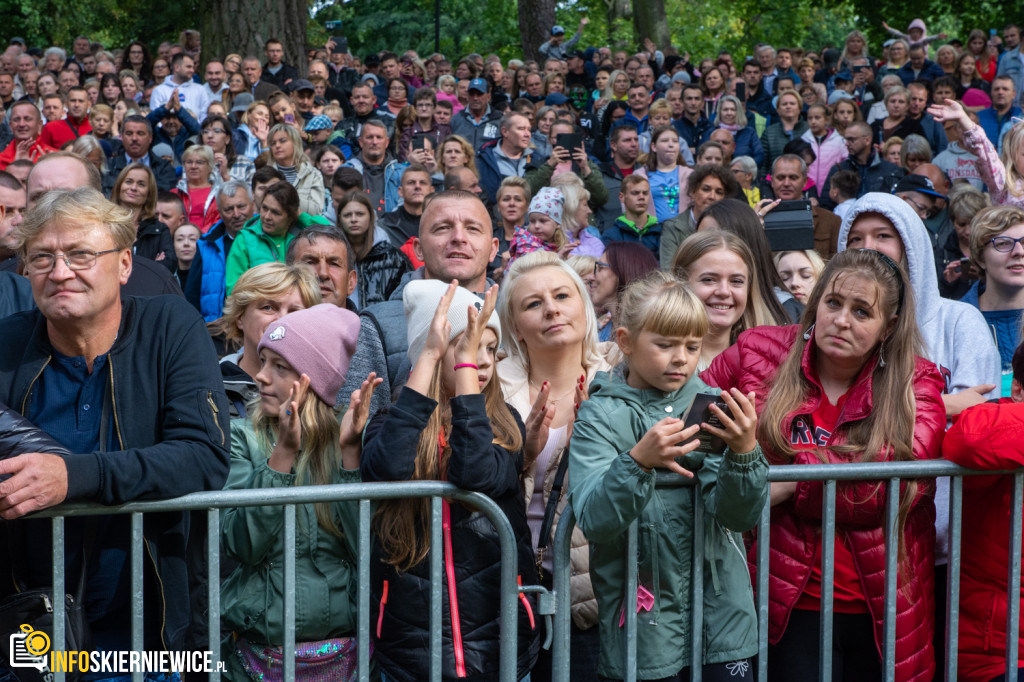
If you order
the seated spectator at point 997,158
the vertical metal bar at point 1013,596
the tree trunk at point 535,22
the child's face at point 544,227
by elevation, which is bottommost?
the vertical metal bar at point 1013,596

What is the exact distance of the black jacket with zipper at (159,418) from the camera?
2887 millimetres

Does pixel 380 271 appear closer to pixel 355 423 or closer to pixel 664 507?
pixel 355 423

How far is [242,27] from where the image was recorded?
18.1m

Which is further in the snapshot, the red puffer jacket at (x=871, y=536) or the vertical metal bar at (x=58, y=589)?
the red puffer jacket at (x=871, y=536)

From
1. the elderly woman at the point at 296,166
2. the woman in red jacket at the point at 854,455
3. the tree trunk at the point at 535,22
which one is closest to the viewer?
the woman in red jacket at the point at 854,455

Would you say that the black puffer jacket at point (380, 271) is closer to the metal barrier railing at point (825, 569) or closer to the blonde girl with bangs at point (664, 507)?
the blonde girl with bangs at point (664, 507)

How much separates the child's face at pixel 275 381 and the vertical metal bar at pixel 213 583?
0.63 metres

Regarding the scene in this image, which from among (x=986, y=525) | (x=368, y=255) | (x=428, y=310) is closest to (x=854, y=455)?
(x=986, y=525)

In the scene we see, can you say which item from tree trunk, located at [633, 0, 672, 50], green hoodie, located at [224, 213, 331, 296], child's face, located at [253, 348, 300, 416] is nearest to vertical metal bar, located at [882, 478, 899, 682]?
child's face, located at [253, 348, 300, 416]

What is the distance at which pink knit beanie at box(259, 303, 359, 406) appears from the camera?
3578 millimetres

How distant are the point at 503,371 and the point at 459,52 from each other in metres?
29.7

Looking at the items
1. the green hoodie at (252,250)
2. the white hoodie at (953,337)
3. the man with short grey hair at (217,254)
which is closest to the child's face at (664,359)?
the white hoodie at (953,337)

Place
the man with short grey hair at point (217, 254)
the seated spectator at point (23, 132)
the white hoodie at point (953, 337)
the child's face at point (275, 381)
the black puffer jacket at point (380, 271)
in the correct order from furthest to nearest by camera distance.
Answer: the seated spectator at point (23, 132)
the man with short grey hair at point (217, 254)
the black puffer jacket at point (380, 271)
the white hoodie at point (953, 337)
the child's face at point (275, 381)

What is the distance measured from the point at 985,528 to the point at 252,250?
586 centimetres
